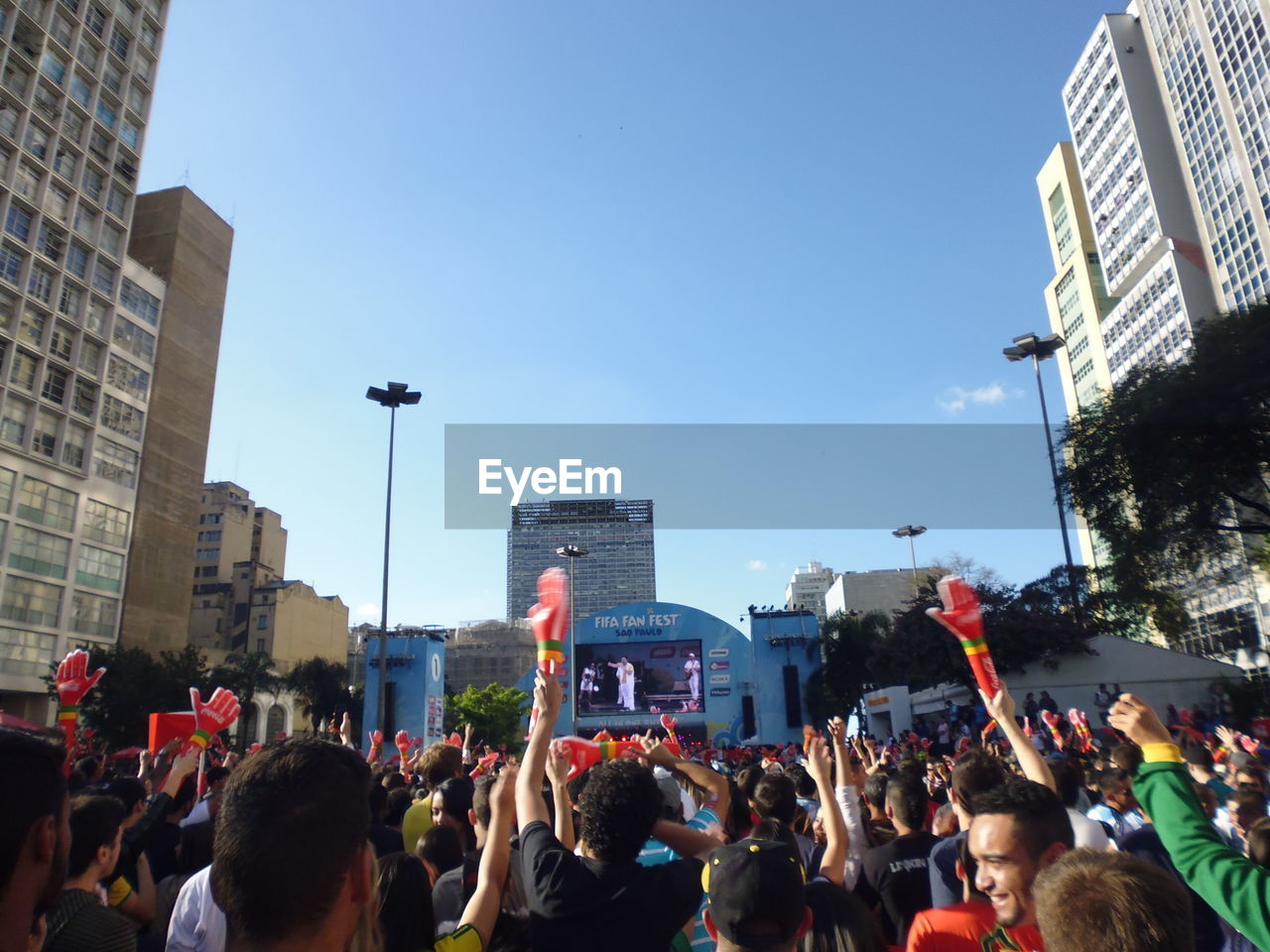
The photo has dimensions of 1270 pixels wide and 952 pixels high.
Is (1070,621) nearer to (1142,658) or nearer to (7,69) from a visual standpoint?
(1142,658)

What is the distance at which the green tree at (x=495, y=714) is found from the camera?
187 feet

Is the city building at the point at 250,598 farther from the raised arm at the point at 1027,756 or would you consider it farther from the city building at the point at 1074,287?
the raised arm at the point at 1027,756

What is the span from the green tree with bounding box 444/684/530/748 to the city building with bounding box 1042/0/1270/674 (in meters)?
41.3

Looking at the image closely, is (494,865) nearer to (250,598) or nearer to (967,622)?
(967,622)

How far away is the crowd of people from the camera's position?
5.94 ft

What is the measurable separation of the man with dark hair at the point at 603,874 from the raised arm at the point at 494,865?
0.18ft

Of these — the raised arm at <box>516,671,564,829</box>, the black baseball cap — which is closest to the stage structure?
the raised arm at <box>516,671,564,829</box>

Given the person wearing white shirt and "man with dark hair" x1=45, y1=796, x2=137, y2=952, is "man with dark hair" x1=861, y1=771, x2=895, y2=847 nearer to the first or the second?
the person wearing white shirt

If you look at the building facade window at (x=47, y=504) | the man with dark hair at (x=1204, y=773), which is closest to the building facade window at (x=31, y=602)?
the building facade window at (x=47, y=504)

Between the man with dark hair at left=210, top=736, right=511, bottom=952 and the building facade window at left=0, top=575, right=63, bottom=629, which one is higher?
the building facade window at left=0, top=575, right=63, bottom=629

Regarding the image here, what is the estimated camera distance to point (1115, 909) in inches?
71.9

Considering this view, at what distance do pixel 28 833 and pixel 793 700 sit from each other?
1978 inches

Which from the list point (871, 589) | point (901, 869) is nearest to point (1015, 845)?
point (901, 869)

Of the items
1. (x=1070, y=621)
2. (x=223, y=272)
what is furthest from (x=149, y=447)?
(x=1070, y=621)
